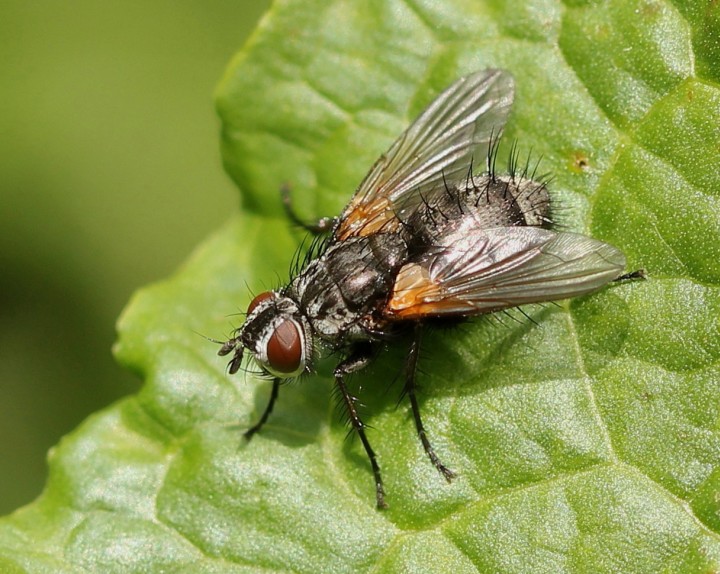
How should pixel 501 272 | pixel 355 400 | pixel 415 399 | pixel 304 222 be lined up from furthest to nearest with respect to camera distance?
1. pixel 304 222
2. pixel 355 400
3. pixel 415 399
4. pixel 501 272

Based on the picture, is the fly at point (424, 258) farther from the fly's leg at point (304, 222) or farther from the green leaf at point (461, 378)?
the green leaf at point (461, 378)

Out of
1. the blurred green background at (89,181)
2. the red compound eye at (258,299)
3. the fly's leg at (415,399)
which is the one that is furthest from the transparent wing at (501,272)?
the blurred green background at (89,181)

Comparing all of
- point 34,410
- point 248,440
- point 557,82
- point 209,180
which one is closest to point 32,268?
point 34,410

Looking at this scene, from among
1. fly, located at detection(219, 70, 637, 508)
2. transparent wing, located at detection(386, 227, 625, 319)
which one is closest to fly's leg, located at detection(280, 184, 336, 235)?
fly, located at detection(219, 70, 637, 508)

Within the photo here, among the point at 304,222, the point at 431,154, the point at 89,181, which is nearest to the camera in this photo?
the point at 431,154

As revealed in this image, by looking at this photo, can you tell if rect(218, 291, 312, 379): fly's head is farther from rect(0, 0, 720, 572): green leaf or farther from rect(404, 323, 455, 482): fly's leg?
rect(404, 323, 455, 482): fly's leg

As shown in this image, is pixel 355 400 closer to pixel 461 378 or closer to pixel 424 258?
pixel 461 378

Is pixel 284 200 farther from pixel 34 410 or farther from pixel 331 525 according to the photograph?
pixel 34 410

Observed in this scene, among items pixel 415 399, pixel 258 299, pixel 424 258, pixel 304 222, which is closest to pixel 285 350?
pixel 258 299
